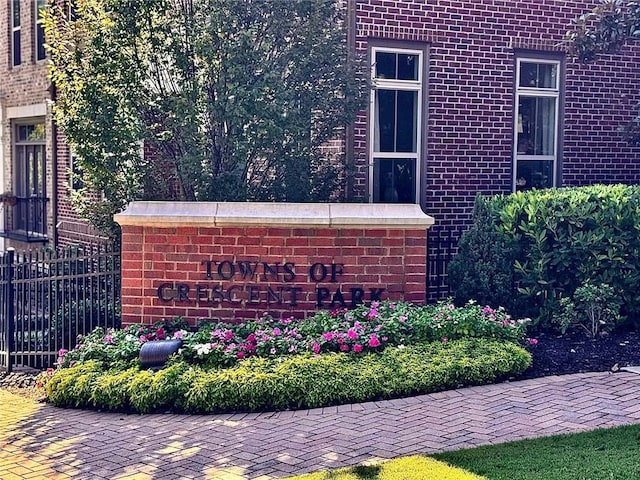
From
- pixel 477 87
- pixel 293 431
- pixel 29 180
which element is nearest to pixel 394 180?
pixel 477 87

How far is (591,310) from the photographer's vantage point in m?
8.59

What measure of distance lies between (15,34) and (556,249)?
13.5 metres

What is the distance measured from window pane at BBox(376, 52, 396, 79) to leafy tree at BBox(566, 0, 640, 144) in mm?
2270

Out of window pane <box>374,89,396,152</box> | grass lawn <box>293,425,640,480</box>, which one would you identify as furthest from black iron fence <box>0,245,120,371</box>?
grass lawn <box>293,425,640,480</box>

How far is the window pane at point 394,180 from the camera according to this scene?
446 inches

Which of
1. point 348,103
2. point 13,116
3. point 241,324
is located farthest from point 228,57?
point 13,116

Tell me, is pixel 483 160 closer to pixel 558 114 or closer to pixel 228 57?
pixel 558 114

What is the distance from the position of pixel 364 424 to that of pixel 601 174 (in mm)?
7970

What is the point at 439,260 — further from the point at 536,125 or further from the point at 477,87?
the point at 536,125

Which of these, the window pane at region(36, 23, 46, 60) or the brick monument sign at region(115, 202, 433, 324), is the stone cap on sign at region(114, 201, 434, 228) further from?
the window pane at region(36, 23, 46, 60)

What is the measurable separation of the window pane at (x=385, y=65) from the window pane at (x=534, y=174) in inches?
96.9

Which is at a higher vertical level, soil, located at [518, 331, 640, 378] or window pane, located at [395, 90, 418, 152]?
window pane, located at [395, 90, 418, 152]

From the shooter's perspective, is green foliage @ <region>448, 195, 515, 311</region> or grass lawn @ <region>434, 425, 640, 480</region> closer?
grass lawn @ <region>434, 425, 640, 480</region>

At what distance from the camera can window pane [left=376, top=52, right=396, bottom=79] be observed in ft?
36.4
